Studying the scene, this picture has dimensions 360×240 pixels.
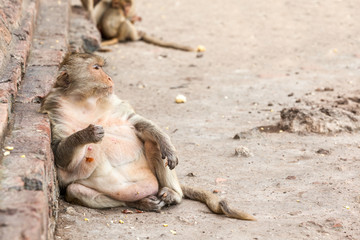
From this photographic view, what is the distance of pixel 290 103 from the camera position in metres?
6.86

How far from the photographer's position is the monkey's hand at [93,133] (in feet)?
11.7

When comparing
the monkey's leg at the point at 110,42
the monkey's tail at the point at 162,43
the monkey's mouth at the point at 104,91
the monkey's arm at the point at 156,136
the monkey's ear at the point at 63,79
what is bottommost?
the monkey's leg at the point at 110,42

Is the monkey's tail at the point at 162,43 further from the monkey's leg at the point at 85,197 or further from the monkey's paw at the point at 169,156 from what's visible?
the monkey's leg at the point at 85,197

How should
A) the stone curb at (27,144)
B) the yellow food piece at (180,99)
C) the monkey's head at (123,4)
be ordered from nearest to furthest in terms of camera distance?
the stone curb at (27,144)
the yellow food piece at (180,99)
the monkey's head at (123,4)

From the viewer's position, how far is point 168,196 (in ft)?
13.5

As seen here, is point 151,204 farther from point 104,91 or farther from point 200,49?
point 200,49

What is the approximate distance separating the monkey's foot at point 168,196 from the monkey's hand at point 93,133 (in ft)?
2.36

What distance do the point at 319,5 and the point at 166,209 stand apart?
8710 millimetres

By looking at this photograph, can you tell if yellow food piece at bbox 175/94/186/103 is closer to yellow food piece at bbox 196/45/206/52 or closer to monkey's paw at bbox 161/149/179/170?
yellow food piece at bbox 196/45/206/52

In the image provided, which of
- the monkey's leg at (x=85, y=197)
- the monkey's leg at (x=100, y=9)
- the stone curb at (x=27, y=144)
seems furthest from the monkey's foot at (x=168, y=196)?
the monkey's leg at (x=100, y=9)

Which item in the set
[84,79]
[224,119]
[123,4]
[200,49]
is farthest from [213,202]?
[123,4]

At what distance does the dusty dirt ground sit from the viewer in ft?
12.6

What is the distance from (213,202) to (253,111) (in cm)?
264

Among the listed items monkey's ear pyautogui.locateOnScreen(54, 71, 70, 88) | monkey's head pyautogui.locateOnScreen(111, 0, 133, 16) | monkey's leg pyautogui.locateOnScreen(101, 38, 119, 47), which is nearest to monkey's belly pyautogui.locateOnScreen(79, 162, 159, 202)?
monkey's ear pyautogui.locateOnScreen(54, 71, 70, 88)
